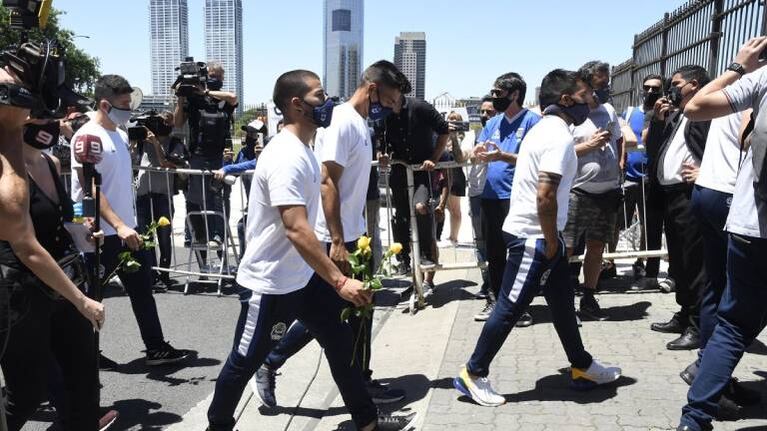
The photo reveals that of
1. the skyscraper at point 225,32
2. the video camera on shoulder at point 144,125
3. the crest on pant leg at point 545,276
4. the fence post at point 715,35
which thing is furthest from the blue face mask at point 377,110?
the skyscraper at point 225,32

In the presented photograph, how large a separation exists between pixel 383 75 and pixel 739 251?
224 cm

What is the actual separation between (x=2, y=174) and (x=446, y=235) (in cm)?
892

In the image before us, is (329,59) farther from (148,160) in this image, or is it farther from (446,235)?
(148,160)

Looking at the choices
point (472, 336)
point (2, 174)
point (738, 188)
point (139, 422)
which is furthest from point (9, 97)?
point (472, 336)

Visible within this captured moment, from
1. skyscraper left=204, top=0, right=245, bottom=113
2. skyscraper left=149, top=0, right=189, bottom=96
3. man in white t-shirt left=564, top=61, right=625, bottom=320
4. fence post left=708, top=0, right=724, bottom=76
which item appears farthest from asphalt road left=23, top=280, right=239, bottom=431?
skyscraper left=204, top=0, right=245, bottom=113

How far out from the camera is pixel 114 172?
16.0 ft

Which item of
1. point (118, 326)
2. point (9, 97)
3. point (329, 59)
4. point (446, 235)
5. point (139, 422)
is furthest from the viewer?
point (329, 59)

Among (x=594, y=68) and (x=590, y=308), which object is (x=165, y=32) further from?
(x=590, y=308)

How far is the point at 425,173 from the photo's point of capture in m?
6.68

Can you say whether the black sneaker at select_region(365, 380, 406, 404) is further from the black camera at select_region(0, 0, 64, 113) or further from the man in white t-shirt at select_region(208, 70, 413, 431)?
the black camera at select_region(0, 0, 64, 113)

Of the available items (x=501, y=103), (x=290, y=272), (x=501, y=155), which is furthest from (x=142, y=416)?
(x=501, y=103)

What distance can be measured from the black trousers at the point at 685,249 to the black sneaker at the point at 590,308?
70 centimetres

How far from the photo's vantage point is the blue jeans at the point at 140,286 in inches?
192

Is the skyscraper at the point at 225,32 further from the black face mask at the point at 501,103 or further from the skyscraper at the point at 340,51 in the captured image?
the black face mask at the point at 501,103
